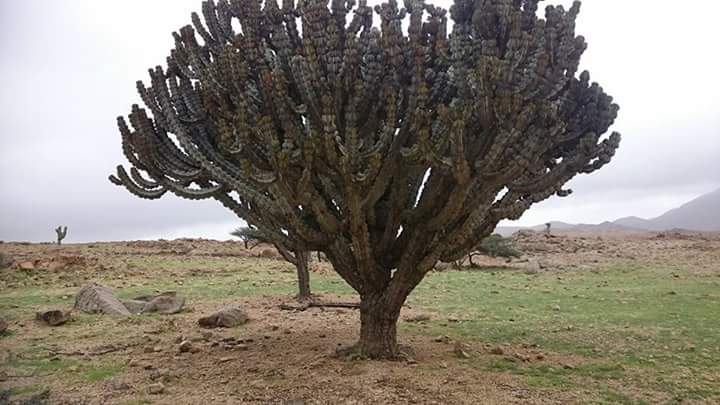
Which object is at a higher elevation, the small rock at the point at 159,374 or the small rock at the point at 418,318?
the small rock at the point at 418,318

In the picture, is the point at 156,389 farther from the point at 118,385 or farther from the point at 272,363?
the point at 272,363

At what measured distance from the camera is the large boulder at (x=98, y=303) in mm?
11375

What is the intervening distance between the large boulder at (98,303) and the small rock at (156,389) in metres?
5.58

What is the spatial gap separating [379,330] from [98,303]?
6821mm

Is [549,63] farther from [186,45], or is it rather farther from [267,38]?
[186,45]

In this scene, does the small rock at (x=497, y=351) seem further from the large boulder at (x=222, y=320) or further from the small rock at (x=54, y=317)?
the small rock at (x=54, y=317)

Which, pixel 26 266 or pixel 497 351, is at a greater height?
pixel 26 266

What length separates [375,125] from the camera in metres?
6.92

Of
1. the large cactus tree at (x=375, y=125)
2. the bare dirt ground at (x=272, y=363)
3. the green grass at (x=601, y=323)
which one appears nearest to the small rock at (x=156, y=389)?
the bare dirt ground at (x=272, y=363)

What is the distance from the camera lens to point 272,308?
40.3 ft

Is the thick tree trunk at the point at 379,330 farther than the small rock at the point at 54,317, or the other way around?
the small rock at the point at 54,317

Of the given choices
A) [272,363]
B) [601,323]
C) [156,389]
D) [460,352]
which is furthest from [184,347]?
[601,323]

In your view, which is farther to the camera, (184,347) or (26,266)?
(26,266)

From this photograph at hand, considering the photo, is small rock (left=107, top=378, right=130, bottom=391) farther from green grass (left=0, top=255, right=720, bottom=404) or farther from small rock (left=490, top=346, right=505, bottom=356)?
small rock (left=490, top=346, right=505, bottom=356)
